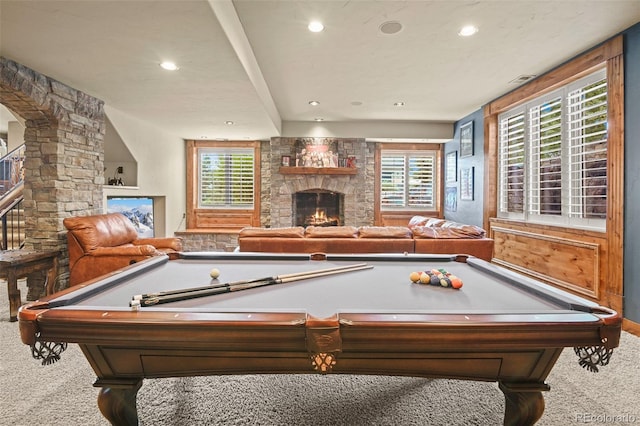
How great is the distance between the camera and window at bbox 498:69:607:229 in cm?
353

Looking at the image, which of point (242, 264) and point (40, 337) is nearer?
point (40, 337)

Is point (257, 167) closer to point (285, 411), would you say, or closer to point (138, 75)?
point (138, 75)

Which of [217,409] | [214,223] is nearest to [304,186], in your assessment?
[214,223]

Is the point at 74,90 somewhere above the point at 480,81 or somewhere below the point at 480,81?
below

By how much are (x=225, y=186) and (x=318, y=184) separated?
2343 millimetres

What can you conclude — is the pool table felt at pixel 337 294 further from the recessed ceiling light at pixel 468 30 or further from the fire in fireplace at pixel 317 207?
the fire in fireplace at pixel 317 207

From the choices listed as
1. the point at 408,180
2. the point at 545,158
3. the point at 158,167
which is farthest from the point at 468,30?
the point at 158,167

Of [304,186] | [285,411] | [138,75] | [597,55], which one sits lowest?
[285,411]

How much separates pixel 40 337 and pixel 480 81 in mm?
5197

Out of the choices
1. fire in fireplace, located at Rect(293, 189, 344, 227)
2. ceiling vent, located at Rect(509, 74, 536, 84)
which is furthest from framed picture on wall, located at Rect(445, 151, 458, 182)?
fire in fireplace, located at Rect(293, 189, 344, 227)

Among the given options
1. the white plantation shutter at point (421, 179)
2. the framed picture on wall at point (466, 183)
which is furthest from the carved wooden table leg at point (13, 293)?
the white plantation shutter at point (421, 179)

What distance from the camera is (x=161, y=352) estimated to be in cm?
116

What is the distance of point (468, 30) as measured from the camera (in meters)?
3.05

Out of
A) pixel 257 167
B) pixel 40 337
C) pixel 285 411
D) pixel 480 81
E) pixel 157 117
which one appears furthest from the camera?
pixel 257 167
